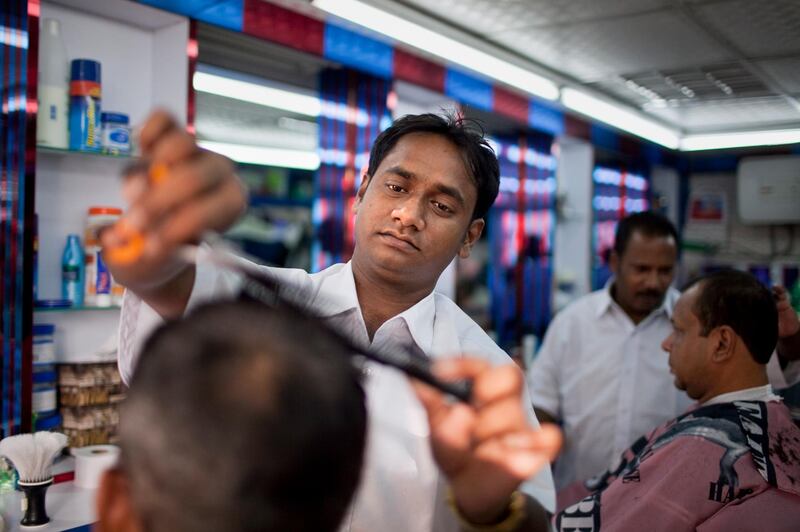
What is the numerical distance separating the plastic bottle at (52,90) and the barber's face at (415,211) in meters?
1.61

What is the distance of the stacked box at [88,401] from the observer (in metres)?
2.62

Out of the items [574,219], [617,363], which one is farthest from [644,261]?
[574,219]

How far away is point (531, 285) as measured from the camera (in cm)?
606

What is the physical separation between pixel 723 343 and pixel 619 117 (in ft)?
13.8

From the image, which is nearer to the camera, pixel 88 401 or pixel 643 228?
pixel 88 401

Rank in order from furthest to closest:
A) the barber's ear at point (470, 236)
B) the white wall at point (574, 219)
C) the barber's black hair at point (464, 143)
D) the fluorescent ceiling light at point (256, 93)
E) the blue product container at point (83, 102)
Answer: the white wall at point (574, 219) < the fluorescent ceiling light at point (256, 93) < the blue product container at point (83, 102) < the barber's ear at point (470, 236) < the barber's black hair at point (464, 143)

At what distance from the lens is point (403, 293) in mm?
1534

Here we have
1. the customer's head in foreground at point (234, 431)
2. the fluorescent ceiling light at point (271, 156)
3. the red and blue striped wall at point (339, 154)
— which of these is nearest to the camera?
the customer's head in foreground at point (234, 431)

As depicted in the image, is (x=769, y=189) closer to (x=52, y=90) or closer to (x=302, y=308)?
(x=52, y=90)

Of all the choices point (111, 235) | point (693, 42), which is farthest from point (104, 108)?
point (693, 42)

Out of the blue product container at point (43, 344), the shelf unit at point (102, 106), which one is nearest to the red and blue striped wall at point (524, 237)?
the shelf unit at point (102, 106)

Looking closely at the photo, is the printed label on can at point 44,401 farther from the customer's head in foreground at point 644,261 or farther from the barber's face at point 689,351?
the customer's head in foreground at point 644,261

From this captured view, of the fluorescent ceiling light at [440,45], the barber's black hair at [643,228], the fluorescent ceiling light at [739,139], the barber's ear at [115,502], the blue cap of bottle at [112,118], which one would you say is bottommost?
the barber's ear at [115,502]

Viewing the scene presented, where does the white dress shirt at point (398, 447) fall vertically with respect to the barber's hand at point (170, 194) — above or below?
below
